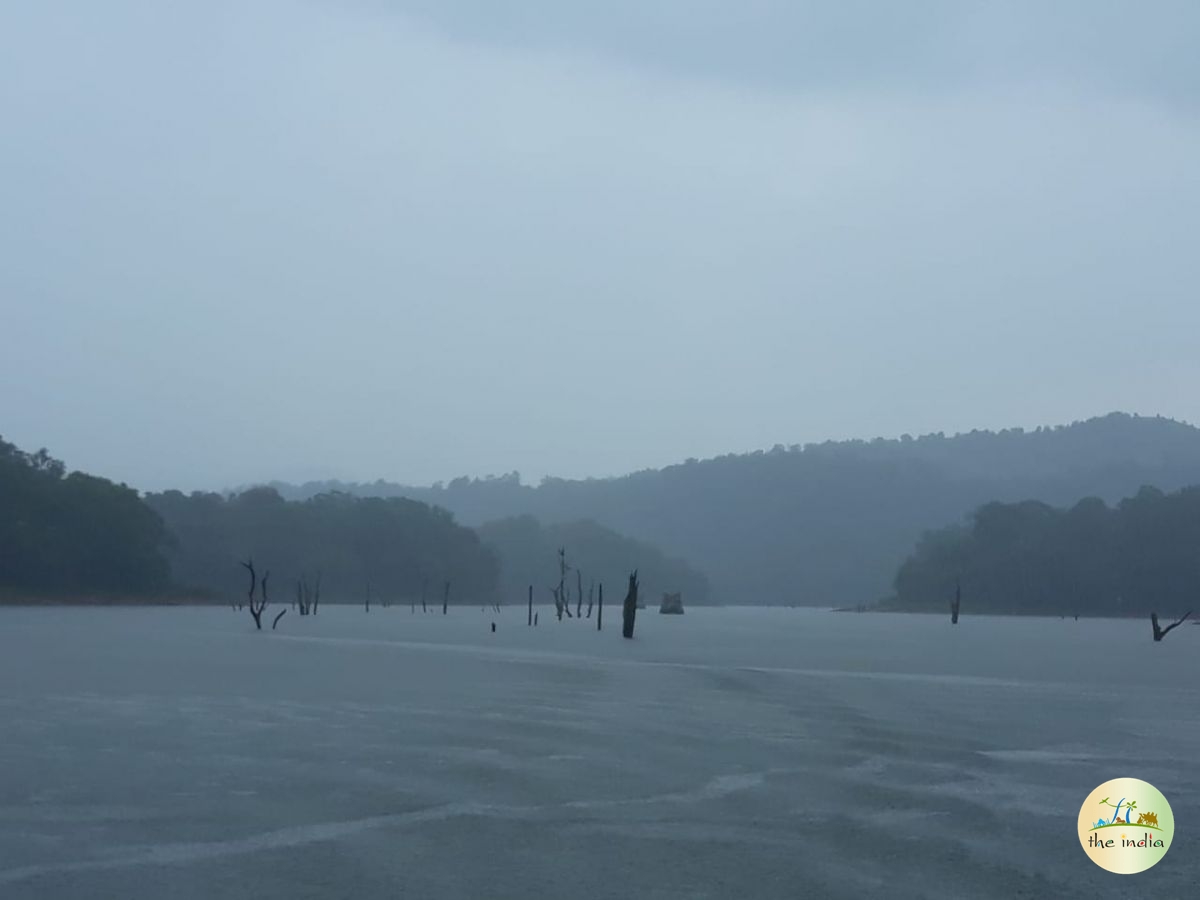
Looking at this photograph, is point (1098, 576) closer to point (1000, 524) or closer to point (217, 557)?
point (1000, 524)

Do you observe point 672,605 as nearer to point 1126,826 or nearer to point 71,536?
point 71,536

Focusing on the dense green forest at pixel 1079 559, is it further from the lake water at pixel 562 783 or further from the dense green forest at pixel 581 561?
the lake water at pixel 562 783

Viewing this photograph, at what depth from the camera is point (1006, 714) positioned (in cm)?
2200

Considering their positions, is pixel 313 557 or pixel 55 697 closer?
pixel 55 697

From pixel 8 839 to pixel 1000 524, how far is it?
131 m

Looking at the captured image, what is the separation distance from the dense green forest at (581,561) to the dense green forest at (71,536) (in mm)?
82341

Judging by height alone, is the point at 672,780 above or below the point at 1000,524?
below

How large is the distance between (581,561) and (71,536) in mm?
103973

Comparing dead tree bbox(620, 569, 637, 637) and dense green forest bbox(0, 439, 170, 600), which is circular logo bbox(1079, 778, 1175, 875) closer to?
dead tree bbox(620, 569, 637, 637)

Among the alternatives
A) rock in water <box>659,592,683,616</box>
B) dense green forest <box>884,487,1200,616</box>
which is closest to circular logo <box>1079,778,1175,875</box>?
rock in water <box>659,592,683,616</box>

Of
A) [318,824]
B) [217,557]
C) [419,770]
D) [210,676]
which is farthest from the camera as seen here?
[217,557]

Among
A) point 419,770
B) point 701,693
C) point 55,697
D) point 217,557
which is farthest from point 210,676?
point 217,557

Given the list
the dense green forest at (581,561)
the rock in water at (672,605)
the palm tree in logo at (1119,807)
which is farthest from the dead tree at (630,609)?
the dense green forest at (581,561)

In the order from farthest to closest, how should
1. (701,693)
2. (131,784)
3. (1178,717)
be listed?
(701,693) < (1178,717) < (131,784)
